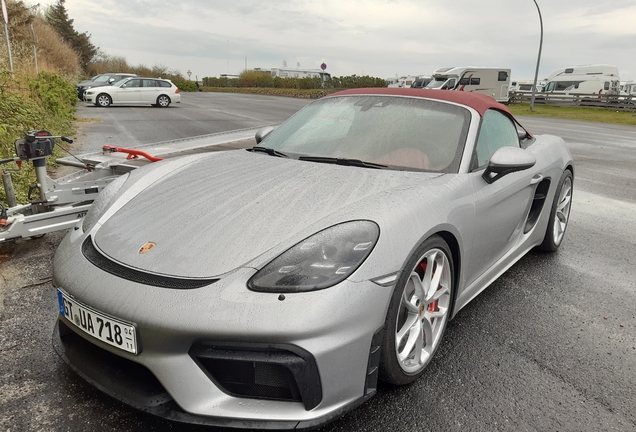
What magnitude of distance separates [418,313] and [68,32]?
202 ft

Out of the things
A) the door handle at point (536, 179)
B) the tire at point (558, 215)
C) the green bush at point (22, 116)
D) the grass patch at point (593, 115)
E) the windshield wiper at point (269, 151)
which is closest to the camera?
the windshield wiper at point (269, 151)

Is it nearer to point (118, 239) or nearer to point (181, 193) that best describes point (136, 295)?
point (118, 239)

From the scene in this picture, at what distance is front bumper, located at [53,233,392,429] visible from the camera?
1575mm

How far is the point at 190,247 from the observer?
73.7 inches

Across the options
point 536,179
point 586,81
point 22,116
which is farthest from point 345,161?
point 586,81

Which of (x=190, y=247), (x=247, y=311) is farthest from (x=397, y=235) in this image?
(x=190, y=247)

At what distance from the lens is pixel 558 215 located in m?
4.00

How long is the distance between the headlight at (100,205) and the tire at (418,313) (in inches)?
59.5

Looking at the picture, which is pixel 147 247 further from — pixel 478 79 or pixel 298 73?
pixel 298 73

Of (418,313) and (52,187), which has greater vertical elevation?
(52,187)

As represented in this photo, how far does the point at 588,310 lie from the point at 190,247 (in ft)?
8.55

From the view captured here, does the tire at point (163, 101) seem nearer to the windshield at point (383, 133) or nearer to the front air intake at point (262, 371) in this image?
the windshield at point (383, 133)

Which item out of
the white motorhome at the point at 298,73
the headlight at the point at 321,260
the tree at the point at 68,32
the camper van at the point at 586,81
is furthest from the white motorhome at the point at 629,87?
the tree at the point at 68,32

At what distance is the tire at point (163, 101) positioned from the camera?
22.0 metres
